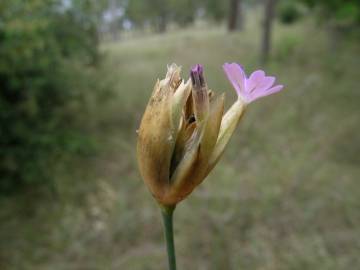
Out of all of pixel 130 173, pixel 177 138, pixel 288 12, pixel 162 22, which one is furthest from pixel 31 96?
pixel 162 22

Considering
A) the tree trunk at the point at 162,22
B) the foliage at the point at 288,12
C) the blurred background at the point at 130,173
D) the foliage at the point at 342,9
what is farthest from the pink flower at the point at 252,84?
the tree trunk at the point at 162,22

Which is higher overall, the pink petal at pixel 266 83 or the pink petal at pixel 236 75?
the pink petal at pixel 236 75

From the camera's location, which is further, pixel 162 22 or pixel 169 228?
pixel 162 22

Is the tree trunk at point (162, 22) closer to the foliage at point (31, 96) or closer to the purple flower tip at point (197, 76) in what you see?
the foliage at point (31, 96)

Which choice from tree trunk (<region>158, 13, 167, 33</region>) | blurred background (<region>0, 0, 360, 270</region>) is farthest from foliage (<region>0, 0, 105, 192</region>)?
tree trunk (<region>158, 13, 167, 33</region>)

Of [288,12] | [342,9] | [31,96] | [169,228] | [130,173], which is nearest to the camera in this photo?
[169,228]

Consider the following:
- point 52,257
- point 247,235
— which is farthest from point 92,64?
point 247,235

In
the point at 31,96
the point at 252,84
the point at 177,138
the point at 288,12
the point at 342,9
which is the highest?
the point at 288,12

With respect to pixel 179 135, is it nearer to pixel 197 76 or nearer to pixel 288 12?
pixel 197 76
